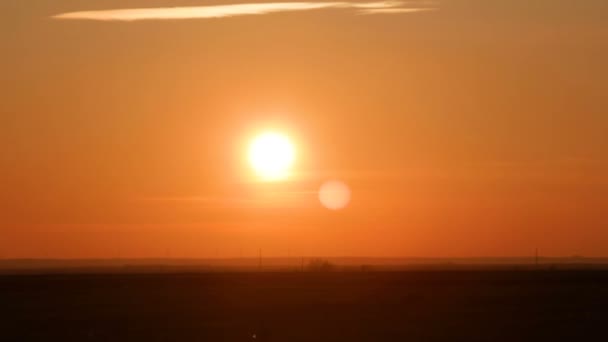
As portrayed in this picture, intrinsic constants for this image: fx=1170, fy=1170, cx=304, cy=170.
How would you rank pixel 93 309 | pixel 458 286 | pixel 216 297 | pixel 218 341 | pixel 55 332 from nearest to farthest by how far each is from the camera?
pixel 218 341 → pixel 55 332 → pixel 93 309 → pixel 216 297 → pixel 458 286

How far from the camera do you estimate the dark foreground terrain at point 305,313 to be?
56.2 metres

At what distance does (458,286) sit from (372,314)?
35.1 m

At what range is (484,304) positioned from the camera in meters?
76.1

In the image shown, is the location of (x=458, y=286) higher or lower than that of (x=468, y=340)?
higher

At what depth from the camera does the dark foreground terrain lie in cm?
5622

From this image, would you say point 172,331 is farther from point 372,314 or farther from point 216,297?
point 216,297

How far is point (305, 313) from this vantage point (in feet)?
221

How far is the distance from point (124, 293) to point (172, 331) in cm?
3285

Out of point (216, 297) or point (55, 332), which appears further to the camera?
point (216, 297)

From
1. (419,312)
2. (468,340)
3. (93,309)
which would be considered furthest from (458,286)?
(468,340)

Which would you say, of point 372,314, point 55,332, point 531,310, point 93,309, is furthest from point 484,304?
point 55,332

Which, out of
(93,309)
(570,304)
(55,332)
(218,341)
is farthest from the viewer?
(570,304)

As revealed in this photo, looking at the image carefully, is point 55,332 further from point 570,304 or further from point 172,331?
point 570,304

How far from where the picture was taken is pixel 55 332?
5744 centimetres
